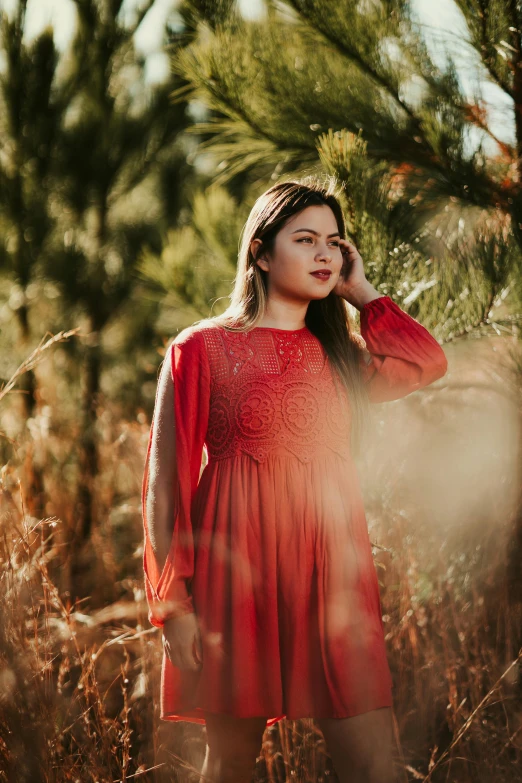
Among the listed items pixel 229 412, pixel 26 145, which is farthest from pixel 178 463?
pixel 26 145

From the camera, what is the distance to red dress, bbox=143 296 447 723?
4.33ft

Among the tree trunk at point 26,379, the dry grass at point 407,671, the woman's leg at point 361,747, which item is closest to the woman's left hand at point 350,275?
the dry grass at point 407,671

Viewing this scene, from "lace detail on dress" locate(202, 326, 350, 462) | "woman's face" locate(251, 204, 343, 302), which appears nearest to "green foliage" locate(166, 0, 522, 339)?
"woman's face" locate(251, 204, 343, 302)

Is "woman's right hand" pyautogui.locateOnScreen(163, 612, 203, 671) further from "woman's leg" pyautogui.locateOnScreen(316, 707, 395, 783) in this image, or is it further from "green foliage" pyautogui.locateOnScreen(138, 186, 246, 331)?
"green foliage" pyautogui.locateOnScreen(138, 186, 246, 331)

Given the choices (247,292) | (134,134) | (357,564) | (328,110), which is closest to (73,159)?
(134,134)

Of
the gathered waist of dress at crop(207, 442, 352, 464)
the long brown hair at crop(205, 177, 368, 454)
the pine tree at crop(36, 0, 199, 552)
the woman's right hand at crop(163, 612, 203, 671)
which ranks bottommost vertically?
the woman's right hand at crop(163, 612, 203, 671)

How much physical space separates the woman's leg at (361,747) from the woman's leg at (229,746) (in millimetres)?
134

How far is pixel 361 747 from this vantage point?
4.24 ft

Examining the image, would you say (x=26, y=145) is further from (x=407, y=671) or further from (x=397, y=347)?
(x=407, y=671)

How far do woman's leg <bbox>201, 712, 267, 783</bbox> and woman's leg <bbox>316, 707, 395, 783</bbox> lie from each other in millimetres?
134

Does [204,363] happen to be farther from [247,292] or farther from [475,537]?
[475,537]

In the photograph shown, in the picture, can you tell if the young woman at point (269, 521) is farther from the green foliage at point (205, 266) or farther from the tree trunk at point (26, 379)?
the tree trunk at point (26, 379)

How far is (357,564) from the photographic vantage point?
1.40m

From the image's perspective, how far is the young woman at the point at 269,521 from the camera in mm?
1318
